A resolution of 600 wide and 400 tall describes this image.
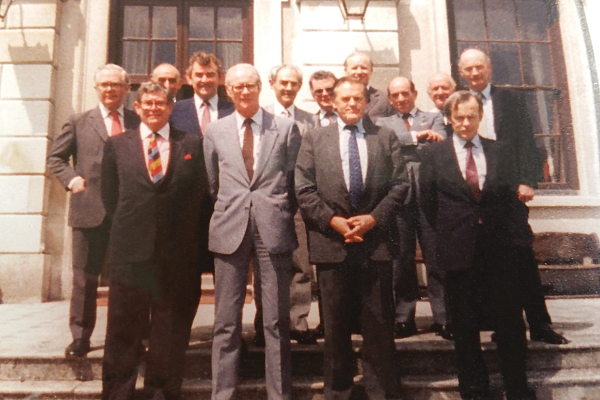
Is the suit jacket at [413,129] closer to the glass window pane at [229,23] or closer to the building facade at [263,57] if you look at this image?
the building facade at [263,57]

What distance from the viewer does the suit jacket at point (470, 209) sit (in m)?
2.57

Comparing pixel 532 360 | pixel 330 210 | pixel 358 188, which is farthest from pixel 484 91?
pixel 532 360

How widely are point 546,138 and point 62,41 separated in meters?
6.98

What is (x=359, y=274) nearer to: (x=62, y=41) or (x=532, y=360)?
(x=532, y=360)

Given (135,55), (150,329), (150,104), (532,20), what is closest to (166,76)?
(150,104)

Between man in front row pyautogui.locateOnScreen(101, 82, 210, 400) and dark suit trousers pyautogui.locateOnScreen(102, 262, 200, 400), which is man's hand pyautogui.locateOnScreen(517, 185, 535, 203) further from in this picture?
dark suit trousers pyautogui.locateOnScreen(102, 262, 200, 400)

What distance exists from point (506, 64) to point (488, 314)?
16.2 ft

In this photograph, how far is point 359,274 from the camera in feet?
8.32

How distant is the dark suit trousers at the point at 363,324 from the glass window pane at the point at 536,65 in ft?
17.1

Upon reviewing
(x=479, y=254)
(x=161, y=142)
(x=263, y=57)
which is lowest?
(x=479, y=254)

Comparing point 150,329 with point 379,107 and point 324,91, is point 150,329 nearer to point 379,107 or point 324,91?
point 324,91

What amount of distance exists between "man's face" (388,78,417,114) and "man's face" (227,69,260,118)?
1366 mm

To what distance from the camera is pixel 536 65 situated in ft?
20.5

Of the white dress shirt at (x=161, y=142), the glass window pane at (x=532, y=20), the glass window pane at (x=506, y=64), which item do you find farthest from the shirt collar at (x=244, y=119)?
the glass window pane at (x=532, y=20)
